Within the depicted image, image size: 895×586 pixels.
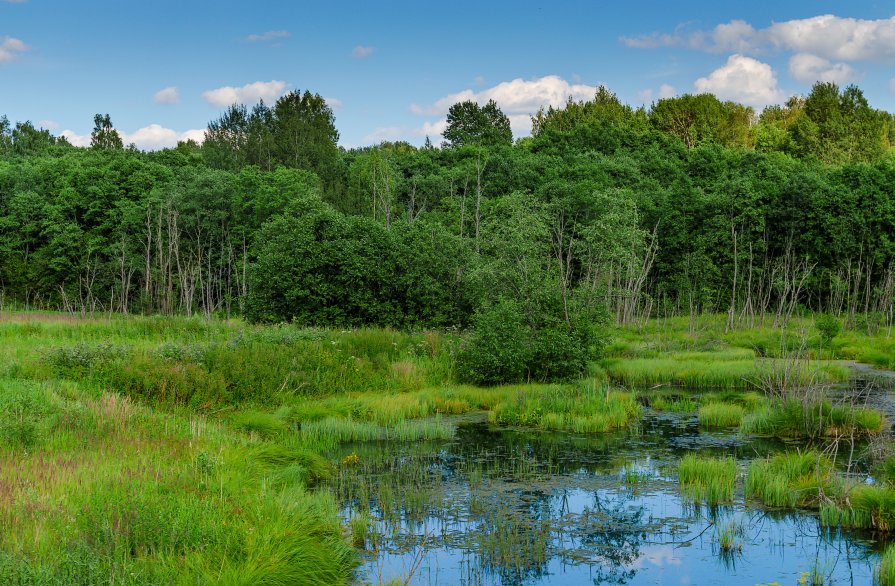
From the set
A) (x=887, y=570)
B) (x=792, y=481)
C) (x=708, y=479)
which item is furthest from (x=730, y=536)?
(x=792, y=481)

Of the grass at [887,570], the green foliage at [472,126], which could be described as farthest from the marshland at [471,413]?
the green foliage at [472,126]

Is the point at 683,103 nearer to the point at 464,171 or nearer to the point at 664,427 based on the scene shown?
the point at 464,171

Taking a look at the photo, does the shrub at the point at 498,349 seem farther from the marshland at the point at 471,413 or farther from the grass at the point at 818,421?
the grass at the point at 818,421

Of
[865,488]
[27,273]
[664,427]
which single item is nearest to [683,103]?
[27,273]

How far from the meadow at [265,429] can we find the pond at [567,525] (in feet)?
1.07

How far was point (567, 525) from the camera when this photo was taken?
13.0m

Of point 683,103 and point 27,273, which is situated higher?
point 683,103

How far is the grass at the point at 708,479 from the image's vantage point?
1399 cm

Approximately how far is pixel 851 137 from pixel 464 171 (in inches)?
1608

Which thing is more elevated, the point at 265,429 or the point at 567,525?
the point at 265,429

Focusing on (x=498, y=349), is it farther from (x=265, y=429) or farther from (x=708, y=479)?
(x=708, y=479)

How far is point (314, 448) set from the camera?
704 inches

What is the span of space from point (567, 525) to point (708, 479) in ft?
10.6

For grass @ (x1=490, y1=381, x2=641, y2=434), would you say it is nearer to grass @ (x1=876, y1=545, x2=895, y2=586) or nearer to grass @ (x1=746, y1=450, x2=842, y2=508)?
grass @ (x1=746, y1=450, x2=842, y2=508)
